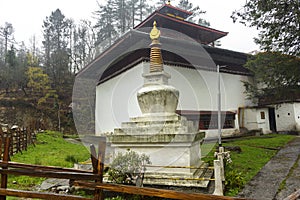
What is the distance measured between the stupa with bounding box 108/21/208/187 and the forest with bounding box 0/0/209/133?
67.9ft

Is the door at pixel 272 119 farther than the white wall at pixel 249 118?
Yes

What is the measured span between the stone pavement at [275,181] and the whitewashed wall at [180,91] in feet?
25.8

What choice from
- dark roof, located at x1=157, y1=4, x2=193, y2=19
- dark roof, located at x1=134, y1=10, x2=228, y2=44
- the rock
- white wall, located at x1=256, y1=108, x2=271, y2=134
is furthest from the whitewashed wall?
dark roof, located at x1=157, y1=4, x2=193, y2=19

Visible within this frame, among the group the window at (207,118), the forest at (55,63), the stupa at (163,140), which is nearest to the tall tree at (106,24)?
the forest at (55,63)

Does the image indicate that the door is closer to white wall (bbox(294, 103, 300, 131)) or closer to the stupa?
white wall (bbox(294, 103, 300, 131))

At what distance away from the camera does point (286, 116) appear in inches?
830

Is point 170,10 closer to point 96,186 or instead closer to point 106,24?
point 106,24

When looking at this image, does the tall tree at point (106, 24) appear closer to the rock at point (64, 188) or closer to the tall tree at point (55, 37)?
the tall tree at point (55, 37)

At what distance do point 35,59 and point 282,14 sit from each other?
3217cm

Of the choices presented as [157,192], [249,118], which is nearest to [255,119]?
[249,118]

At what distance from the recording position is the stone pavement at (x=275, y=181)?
211 inches

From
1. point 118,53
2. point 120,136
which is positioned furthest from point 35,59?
point 120,136

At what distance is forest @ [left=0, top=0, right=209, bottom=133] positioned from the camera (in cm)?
2706

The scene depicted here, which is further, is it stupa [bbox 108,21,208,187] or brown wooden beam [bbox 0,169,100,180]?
stupa [bbox 108,21,208,187]
